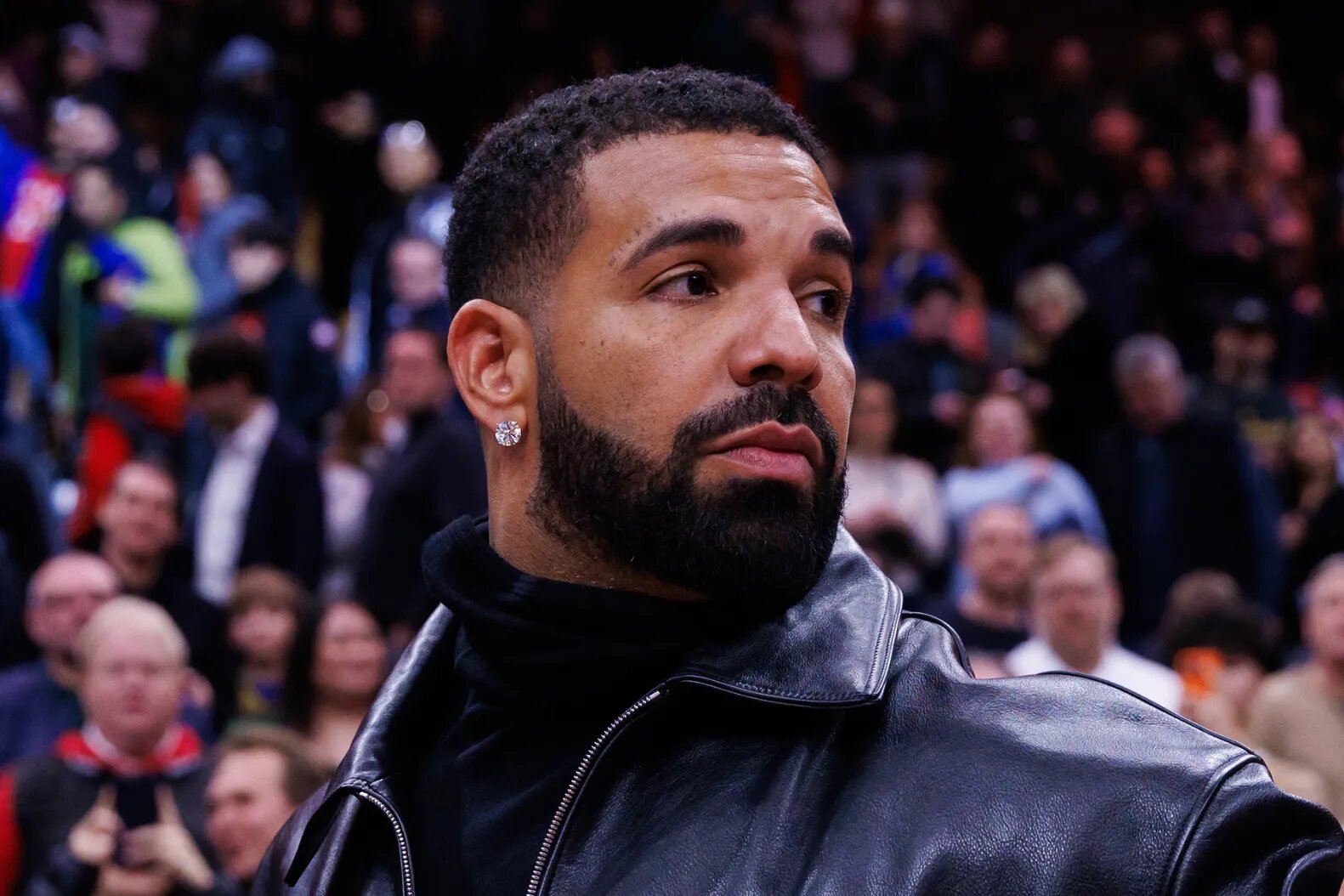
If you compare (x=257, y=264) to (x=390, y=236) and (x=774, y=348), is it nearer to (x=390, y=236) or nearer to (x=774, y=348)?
(x=390, y=236)

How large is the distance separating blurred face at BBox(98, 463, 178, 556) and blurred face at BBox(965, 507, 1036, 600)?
2908 millimetres

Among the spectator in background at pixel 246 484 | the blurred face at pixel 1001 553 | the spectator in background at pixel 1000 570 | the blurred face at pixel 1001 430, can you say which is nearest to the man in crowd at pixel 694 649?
the spectator in background at pixel 1000 570

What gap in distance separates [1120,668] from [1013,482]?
5.55 ft

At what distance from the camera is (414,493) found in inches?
256

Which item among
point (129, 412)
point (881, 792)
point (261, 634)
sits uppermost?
point (881, 792)

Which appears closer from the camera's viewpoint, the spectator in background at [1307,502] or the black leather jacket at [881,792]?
the black leather jacket at [881,792]

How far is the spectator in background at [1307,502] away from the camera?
8.02 m

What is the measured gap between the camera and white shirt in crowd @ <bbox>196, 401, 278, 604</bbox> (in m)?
7.18

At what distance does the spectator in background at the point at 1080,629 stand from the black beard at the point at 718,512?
4.18m

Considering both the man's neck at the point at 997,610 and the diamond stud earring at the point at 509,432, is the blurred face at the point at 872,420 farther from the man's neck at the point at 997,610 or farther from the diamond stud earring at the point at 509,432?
the diamond stud earring at the point at 509,432

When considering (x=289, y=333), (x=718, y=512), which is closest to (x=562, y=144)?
(x=718, y=512)

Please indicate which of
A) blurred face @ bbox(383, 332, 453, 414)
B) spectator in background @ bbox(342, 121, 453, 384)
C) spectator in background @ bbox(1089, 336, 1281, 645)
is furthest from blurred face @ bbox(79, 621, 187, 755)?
spectator in background @ bbox(1089, 336, 1281, 645)

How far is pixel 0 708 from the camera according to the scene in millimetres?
5926

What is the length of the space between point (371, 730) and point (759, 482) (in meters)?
0.55
